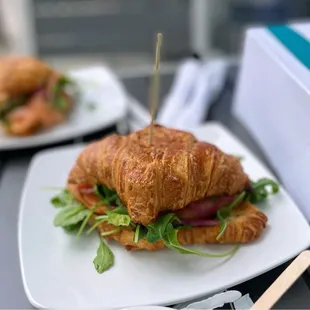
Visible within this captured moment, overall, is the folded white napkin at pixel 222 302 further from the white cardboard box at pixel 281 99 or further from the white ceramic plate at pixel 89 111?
the white ceramic plate at pixel 89 111

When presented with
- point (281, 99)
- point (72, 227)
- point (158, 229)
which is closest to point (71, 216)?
point (72, 227)

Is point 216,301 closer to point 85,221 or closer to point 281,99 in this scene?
point 85,221

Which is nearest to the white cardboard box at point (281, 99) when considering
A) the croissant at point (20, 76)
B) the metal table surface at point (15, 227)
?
the metal table surface at point (15, 227)

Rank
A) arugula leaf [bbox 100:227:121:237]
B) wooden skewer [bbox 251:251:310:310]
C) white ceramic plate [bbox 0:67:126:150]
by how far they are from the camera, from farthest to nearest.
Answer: white ceramic plate [bbox 0:67:126:150] → arugula leaf [bbox 100:227:121:237] → wooden skewer [bbox 251:251:310:310]

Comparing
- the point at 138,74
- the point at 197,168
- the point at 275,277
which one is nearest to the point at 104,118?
the point at 138,74

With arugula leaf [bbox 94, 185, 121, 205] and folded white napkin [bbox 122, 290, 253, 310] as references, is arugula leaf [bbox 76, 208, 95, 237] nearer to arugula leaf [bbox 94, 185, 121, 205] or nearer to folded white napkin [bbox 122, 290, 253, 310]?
arugula leaf [bbox 94, 185, 121, 205]

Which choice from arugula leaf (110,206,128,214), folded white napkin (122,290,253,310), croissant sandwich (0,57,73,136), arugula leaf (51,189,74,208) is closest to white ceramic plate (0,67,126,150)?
croissant sandwich (0,57,73,136)

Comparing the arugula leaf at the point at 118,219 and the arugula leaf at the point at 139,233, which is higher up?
the arugula leaf at the point at 118,219
